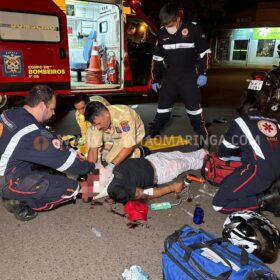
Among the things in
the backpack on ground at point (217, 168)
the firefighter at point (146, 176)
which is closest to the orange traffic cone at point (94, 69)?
the firefighter at point (146, 176)

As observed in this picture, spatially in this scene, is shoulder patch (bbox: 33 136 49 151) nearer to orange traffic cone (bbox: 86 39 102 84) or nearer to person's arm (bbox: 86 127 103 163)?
person's arm (bbox: 86 127 103 163)

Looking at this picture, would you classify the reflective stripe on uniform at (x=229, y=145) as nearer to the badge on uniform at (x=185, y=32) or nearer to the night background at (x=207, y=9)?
the badge on uniform at (x=185, y=32)

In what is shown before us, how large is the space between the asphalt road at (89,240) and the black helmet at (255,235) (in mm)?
169

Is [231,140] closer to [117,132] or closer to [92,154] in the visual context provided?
[117,132]

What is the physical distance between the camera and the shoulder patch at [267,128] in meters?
2.63

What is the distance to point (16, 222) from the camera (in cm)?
275

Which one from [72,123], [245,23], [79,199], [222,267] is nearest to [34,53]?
[72,123]

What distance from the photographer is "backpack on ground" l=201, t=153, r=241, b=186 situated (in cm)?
333

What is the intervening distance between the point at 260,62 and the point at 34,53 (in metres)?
23.4

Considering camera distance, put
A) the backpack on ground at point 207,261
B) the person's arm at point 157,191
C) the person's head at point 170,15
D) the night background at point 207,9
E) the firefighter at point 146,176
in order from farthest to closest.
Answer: the night background at point 207,9, the person's head at point 170,15, the person's arm at point 157,191, the firefighter at point 146,176, the backpack on ground at point 207,261

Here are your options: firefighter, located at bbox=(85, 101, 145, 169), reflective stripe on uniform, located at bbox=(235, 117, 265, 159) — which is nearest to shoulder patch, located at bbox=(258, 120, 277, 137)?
reflective stripe on uniform, located at bbox=(235, 117, 265, 159)

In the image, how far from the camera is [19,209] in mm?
2742

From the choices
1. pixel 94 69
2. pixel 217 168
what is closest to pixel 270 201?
pixel 217 168

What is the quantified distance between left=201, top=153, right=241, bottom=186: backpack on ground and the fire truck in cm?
394
